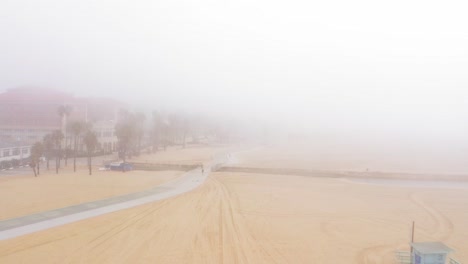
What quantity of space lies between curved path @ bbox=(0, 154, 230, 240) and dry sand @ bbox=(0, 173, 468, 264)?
2.65 ft

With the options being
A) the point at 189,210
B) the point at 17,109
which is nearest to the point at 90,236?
the point at 189,210

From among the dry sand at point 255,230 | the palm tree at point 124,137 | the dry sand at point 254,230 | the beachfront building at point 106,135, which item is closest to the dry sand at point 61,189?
the dry sand at point 255,230

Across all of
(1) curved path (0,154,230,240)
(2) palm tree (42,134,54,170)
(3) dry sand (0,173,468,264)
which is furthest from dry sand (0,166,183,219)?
(2) palm tree (42,134,54,170)

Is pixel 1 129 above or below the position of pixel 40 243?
above

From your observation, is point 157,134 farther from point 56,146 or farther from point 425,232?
point 425,232

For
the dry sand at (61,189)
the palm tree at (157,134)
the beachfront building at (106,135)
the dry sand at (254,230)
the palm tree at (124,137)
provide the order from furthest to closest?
the palm tree at (157,134) < the beachfront building at (106,135) < the palm tree at (124,137) < the dry sand at (61,189) < the dry sand at (254,230)

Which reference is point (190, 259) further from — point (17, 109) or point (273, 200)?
point (17, 109)

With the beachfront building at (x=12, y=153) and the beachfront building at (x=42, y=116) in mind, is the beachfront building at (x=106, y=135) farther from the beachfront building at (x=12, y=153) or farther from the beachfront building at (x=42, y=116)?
the beachfront building at (x=12, y=153)

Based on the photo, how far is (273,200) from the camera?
24.3 meters

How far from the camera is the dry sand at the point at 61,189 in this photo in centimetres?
2075

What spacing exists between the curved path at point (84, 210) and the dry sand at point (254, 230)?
809 mm

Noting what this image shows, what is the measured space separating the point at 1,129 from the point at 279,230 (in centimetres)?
5317

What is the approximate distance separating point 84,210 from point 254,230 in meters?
8.38

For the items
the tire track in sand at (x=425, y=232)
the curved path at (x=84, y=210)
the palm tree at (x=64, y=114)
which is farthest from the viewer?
the palm tree at (x=64, y=114)
